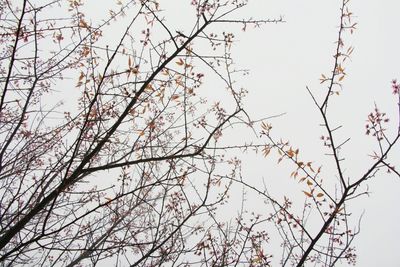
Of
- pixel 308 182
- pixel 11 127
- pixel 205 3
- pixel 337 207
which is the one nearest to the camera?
pixel 337 207

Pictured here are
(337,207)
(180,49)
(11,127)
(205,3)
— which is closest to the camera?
(337,207)

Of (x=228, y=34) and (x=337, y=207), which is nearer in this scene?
(x=337, y=207)

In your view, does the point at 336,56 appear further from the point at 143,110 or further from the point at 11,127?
the point at 11,127

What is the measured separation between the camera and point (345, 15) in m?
2.61

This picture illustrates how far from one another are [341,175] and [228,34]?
5.97 feet

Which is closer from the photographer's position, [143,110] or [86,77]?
[86,77]

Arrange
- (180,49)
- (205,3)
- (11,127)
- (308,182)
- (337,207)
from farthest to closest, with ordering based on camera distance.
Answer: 1. (11,127)
2. (205,3)
3. (180,49)
4. (308,182)
5. (337,207)

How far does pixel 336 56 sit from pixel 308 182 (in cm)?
114

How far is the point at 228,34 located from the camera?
10.6ft

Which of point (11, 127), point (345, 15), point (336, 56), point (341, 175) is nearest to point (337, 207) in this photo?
point (341, 175)

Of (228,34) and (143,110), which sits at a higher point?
(228,34)

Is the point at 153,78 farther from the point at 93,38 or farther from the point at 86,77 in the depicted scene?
the point at 93,38

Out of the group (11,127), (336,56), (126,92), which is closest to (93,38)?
(126,92)

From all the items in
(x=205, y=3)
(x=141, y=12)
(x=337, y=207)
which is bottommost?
(x=337, y=207)
